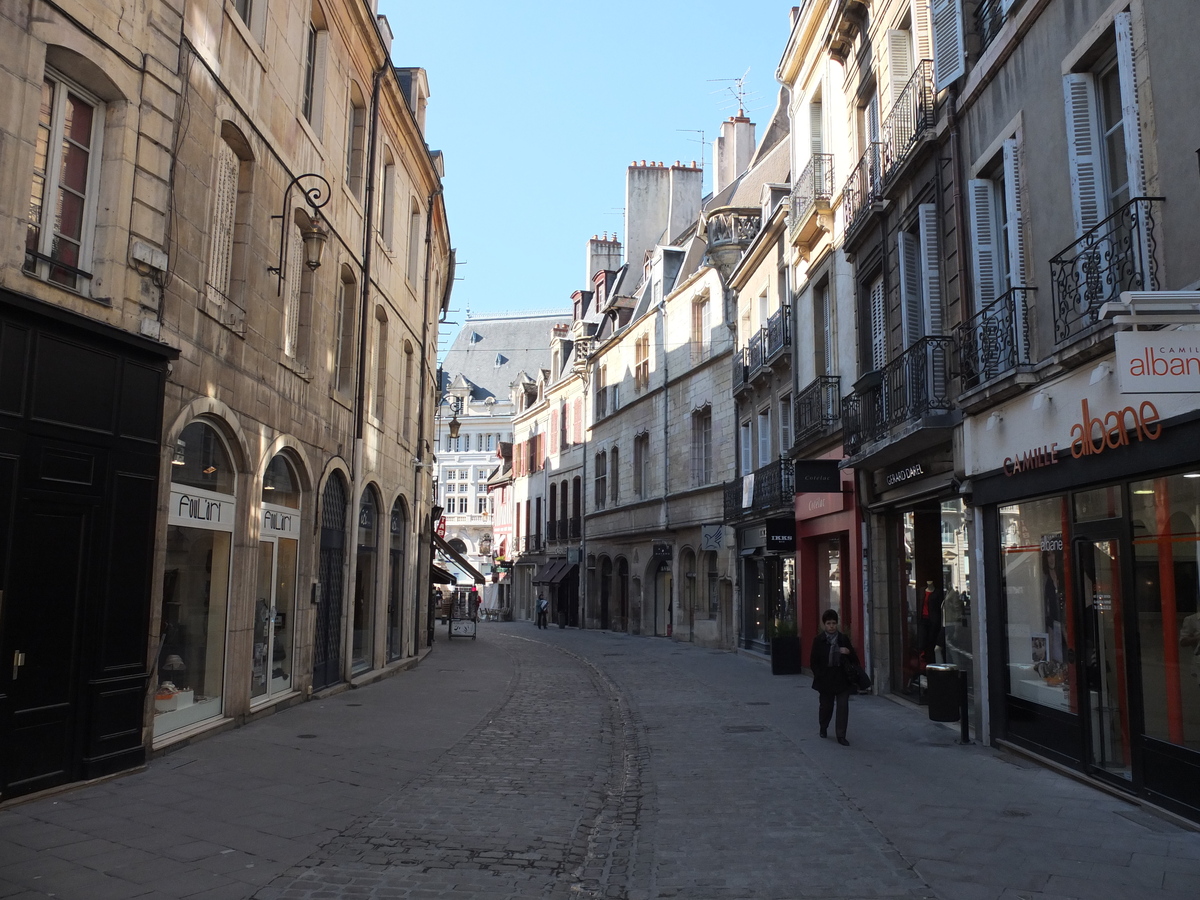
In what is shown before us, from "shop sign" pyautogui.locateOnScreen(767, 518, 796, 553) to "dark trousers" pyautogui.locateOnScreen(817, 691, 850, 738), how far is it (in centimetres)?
938

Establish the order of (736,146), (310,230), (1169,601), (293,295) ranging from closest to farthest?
(1169,601) → (293,295) → (310,230) → (736,146)

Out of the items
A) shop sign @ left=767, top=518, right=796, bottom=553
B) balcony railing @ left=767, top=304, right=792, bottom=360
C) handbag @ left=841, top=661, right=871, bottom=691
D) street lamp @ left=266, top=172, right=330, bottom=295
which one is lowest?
handbag @ left=841, top=661, right=871, bottom=691

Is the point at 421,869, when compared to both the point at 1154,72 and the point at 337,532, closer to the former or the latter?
the point at 1154,72

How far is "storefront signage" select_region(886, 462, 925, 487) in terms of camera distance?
41.5 feet

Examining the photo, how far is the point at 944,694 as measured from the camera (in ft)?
34.5

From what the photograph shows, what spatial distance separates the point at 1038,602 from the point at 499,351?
213 ft

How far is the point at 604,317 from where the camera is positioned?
43625mm

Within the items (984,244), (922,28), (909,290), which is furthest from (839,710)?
(922,28)

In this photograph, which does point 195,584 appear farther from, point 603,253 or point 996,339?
point 603,253

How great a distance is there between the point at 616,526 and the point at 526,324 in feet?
128

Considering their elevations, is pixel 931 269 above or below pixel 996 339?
above

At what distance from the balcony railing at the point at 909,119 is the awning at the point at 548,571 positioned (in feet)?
100

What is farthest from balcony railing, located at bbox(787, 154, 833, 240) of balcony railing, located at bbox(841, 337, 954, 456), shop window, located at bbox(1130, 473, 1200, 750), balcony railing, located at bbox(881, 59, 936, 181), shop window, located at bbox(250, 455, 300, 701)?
shop window, located at bbox(1130, 473, 1200, 750)

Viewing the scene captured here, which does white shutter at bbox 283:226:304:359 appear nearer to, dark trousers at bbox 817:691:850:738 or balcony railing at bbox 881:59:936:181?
dark trousers at bbox 817:691:850:738
